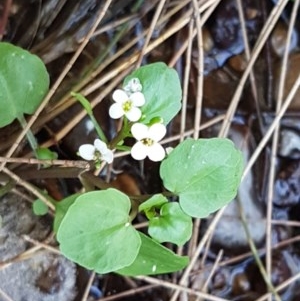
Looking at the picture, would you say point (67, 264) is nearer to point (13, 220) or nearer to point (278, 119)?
point (13, 220)

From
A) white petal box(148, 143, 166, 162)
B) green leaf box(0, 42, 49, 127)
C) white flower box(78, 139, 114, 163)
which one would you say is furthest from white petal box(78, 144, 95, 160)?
green leaf box(0, 42, 49, 127)

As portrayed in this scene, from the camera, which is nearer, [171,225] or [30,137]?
[171,225]

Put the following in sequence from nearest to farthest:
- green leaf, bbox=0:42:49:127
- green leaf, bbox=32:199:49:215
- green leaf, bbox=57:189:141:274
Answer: green leaf, bbox=57:189:141:274, green leaf, bbox=0:42:49:127, green leaf, bbox=32:199:49:215

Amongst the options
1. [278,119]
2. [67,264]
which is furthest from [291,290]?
[67,264]

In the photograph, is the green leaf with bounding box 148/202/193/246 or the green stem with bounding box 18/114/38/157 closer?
the green leaf with bounding box 148/202/193/246

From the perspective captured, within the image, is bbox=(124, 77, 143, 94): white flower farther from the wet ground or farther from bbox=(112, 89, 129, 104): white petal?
the wet ground

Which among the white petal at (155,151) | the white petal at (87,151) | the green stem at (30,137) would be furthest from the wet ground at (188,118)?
the white petal at (155,151)

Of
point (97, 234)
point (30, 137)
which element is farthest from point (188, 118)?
point (97, 234)

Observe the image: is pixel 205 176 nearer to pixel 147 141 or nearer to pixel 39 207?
pixel 147 141
